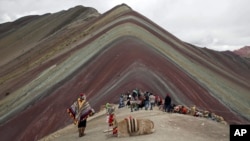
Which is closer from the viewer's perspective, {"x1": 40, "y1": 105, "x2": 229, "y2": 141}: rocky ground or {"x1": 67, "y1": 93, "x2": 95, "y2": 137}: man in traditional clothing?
{"x1": 40, "y1": 105, "x2": 229, "y2": 141}: rocky ground

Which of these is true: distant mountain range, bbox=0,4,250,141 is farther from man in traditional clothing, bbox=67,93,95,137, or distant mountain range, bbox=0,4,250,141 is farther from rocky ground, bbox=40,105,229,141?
man in traditional clothing, bbox=67,93,95,137

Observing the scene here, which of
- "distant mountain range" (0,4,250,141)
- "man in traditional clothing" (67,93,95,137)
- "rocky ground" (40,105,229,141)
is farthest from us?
"distant mountain range" (0,4,250,141)

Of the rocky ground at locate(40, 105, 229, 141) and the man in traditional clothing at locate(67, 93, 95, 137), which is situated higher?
the man in traditional clothing at locate(67, 93, 95, 137)

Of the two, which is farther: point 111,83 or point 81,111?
point 111,83

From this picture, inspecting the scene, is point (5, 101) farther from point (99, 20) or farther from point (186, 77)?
point (99, 20)

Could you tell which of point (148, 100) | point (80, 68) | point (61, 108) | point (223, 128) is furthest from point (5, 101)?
point (223, 128)

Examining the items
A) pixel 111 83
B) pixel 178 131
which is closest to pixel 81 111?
pixel 178 131

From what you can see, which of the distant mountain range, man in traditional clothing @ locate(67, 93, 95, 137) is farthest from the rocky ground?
the distant mountain range

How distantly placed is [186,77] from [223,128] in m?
29.4

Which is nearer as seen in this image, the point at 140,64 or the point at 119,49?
the point at 140,64

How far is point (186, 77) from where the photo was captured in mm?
52062

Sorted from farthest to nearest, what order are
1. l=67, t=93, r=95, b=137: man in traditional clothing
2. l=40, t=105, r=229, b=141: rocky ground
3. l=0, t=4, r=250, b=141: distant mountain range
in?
l=0, t=4, r=250, b=141: distant mountain range < l=67, t=93, r=95, b=137: man in traditional clothing < l=40, t=105, r=229, b=141: rocky ground

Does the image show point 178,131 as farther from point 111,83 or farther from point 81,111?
point 111,83

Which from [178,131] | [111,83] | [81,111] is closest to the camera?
[178,131]
